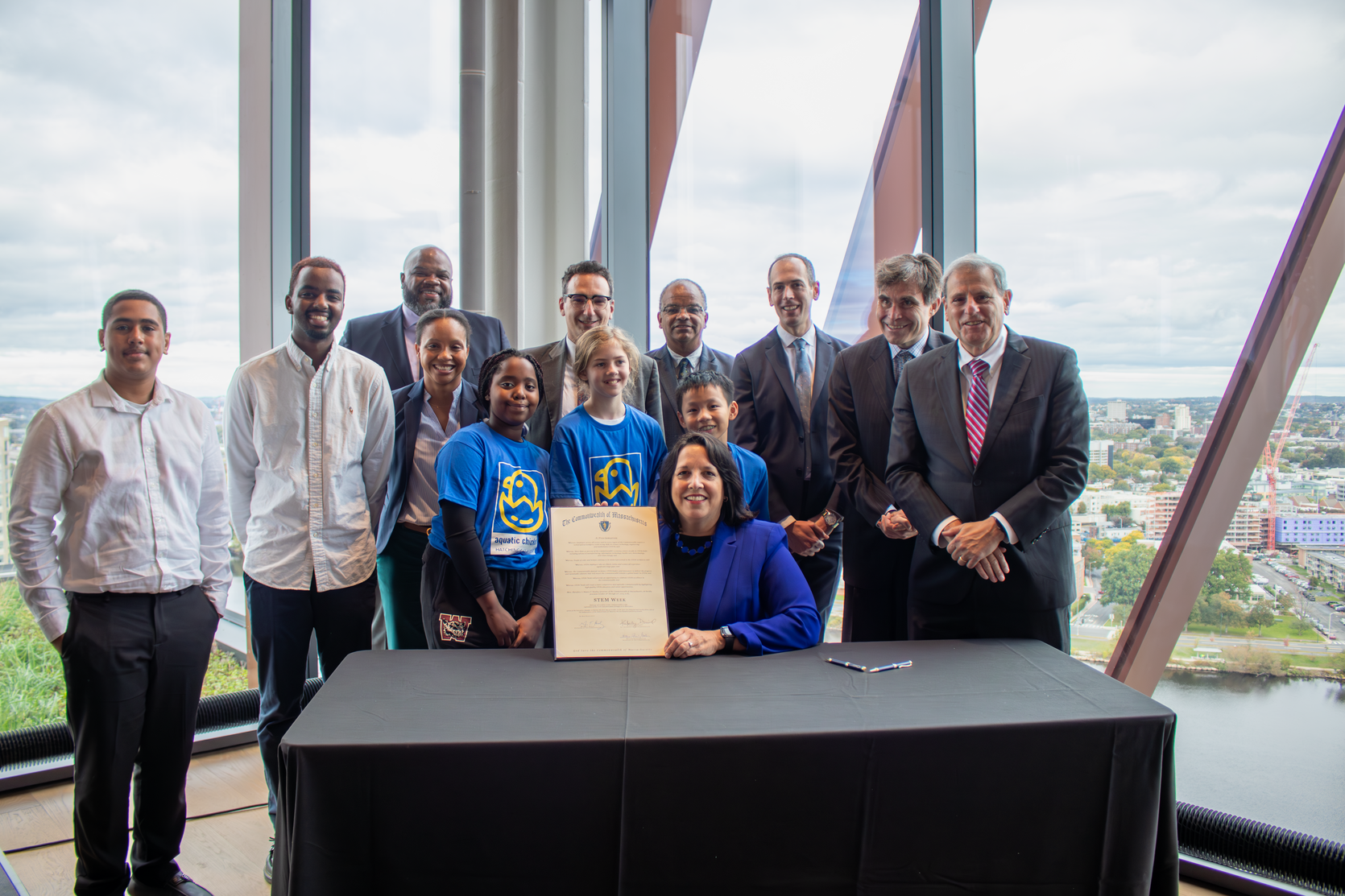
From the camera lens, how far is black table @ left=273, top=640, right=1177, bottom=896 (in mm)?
1412

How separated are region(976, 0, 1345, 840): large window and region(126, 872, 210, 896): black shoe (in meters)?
2.99

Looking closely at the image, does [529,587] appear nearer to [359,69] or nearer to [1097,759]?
[1097,759]

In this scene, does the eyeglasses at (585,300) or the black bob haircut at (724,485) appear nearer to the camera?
the black bob haircut at (724,485)

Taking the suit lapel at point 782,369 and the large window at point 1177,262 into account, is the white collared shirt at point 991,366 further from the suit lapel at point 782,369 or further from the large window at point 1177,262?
the large window at point 1177,262

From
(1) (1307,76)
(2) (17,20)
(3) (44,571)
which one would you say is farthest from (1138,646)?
(2) (17,20)

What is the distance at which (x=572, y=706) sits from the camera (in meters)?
1.58


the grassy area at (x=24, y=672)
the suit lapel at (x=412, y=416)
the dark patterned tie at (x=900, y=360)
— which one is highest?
the dark patterned tie at (x=900, y=360)

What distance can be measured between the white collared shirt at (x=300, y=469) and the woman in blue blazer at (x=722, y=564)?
3.12ft

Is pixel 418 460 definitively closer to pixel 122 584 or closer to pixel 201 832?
pixel 122 584

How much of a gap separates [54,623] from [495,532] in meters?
1.07

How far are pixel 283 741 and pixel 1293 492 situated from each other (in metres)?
2.78

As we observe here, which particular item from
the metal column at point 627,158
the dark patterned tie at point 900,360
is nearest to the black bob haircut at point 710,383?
the dark patterned tie at point 900,360

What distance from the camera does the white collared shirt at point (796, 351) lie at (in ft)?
9.34

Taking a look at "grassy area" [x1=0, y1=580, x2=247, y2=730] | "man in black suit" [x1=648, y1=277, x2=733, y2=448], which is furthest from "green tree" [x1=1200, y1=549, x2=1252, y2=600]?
"grassy area" [x1=0, y1=580, x2=247, y2=730]
